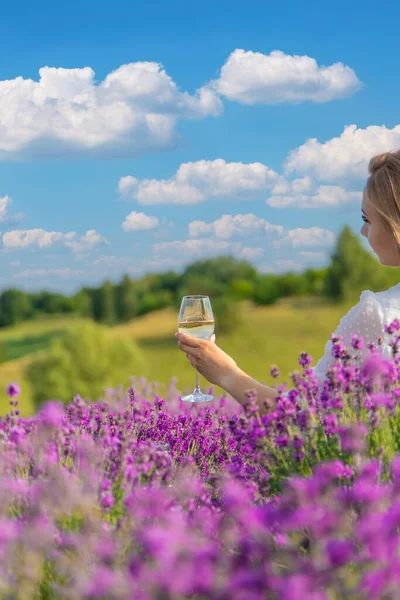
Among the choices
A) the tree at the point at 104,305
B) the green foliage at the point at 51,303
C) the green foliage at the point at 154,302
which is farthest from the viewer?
the green foliage at the point at 51,303

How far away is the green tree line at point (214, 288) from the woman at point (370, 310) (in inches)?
689

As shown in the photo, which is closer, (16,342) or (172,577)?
(172,577)

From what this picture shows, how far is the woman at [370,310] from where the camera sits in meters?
3.11

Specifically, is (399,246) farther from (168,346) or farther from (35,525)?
(168,346)

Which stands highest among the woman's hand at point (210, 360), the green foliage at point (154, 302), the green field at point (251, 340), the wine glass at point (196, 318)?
the wine glass at point (196, 318)

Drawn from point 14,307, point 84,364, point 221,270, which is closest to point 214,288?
point 221,270

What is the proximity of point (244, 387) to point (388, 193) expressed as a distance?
1.20 m

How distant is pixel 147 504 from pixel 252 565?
36 cm

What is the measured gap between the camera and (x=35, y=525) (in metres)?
1.99

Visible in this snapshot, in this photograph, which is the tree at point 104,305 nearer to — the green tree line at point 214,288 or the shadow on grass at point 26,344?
the green tree line at point 214,288

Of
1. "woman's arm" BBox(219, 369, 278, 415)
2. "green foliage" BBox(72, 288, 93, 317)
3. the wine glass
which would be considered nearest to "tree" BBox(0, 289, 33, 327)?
"green foliage" BBox(72, 288, 93, 317)

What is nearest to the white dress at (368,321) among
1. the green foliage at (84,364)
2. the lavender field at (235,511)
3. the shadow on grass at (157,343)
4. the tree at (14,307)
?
the lavender field at (235,511)

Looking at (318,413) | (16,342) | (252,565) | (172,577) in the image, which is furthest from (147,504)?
(16,342)

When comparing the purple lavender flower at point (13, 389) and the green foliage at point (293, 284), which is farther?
the green foliage at point (293, 284)
